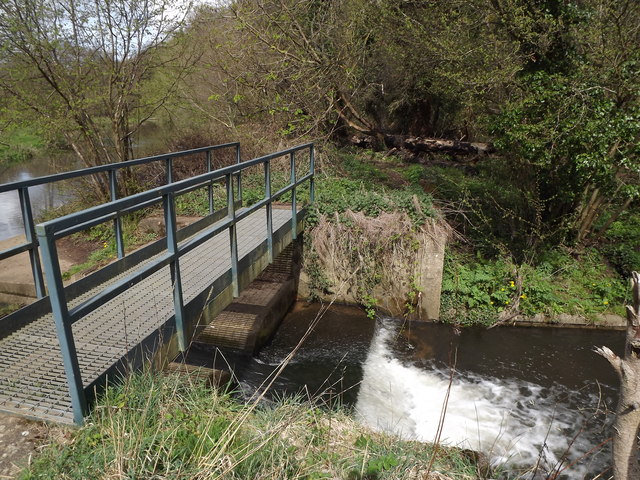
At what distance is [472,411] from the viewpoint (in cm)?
577

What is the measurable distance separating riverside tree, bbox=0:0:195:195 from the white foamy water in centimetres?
785

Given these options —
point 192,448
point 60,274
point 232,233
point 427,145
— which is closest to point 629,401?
point 192,448

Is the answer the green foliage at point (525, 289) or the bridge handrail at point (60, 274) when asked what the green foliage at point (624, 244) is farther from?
the bridge handrail at point (60, 274)

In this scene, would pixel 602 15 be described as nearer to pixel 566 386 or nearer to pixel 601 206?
pixel 601 206

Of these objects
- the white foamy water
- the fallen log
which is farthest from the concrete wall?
the fallen log

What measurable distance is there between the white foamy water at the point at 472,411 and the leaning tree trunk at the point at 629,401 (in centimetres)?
326

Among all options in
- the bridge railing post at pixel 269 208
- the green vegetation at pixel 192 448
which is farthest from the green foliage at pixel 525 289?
the green vegetation at pixel 192 448

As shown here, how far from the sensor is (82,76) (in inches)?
381

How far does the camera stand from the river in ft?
17.4

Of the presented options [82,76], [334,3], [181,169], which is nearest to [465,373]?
[181,169]

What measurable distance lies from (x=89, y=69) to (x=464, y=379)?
9517 mm

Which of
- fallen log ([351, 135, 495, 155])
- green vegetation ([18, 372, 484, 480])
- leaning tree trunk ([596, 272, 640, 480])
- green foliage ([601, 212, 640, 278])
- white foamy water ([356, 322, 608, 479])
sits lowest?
white foamy water ([356, 322, 608, 479])

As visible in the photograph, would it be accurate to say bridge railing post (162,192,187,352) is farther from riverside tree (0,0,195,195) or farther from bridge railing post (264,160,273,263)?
riverside tree (0,0,195,195)

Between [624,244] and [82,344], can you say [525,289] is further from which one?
[82,344]
